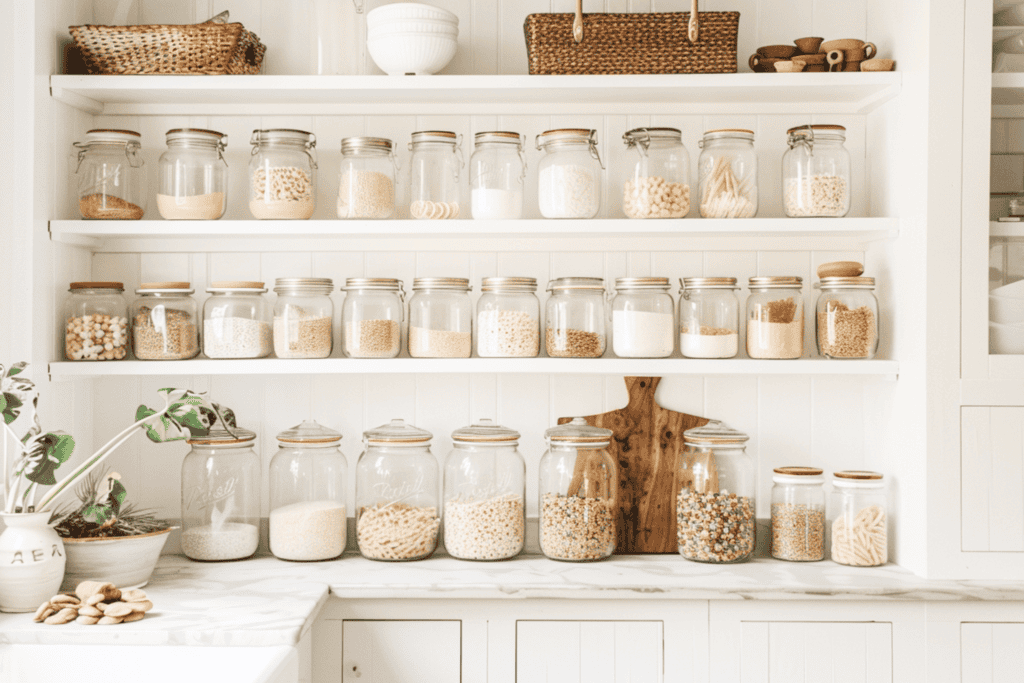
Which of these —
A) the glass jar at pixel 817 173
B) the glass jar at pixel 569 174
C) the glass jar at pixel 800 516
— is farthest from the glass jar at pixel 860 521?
the glass jar at pixel 569 174

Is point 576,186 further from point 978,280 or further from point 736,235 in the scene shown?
point 978,280

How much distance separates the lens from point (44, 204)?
2014 mm

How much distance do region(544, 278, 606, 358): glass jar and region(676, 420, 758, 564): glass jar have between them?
344 millimetres

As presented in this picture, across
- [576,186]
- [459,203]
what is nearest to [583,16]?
[576,186]

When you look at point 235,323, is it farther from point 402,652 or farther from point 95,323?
point 402,652

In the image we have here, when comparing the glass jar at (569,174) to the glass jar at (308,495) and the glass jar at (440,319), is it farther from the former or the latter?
the glass jar at (308,495)

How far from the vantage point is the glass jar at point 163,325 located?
2057 mm

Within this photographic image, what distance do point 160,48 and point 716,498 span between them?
1.73m

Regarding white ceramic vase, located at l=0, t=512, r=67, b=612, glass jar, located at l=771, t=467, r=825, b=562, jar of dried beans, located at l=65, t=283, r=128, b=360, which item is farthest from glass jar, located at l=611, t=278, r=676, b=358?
white ceramic vase, located at l=0, t=512, r=67, b=612

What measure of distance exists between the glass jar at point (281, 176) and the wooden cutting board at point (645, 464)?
883 millimetres

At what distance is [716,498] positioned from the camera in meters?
2.03

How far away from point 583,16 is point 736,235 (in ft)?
2.19

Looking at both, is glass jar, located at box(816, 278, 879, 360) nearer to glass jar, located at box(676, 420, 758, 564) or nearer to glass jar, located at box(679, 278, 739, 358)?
glass jar, located at box(679, 278, 739, 358)

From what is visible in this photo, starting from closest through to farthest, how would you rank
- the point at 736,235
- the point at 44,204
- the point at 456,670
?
1. the point at 456,670
2. the point at 44,204
3. the point at 736,235
